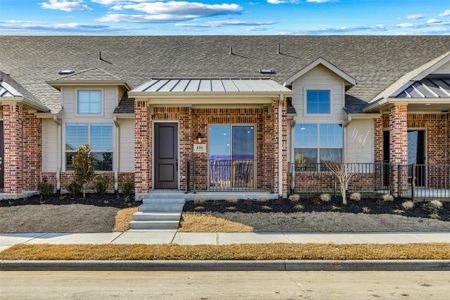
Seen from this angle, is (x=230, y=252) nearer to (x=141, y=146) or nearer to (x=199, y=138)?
(x=141, y=146)

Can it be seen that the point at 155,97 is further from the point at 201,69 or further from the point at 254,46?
the point at 254,46

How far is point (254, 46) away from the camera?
68.0 ft

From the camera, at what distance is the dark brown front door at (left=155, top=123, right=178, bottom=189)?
51.9 feet

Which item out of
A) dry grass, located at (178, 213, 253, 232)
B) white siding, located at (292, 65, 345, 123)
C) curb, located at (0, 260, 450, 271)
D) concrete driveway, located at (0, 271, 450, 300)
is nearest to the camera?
concrete driveway, located at (0, 271, 450, 300)

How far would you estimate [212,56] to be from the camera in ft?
64.8

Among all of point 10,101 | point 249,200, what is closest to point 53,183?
point 10,101

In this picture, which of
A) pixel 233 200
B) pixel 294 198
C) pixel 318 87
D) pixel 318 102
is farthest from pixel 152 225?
pixel 318 87

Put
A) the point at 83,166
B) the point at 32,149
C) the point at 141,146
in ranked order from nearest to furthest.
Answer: the point at 141,146 → the point at 83,166 → the point at 32,149

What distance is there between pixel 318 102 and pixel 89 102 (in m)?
8.06

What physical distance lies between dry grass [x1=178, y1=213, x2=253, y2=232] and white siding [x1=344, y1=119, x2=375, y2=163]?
6.53m

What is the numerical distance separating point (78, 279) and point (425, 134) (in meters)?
13.9

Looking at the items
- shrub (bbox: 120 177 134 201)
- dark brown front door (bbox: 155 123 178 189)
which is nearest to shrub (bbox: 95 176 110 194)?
Result: shrub (bbox: 120 177 134 201)

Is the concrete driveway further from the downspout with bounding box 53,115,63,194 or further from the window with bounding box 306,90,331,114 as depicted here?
the window with bounding box 306,90,331,114

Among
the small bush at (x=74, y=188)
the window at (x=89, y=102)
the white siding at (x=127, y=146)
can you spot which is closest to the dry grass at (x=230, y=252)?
the small bush at (x=74, y=188)
